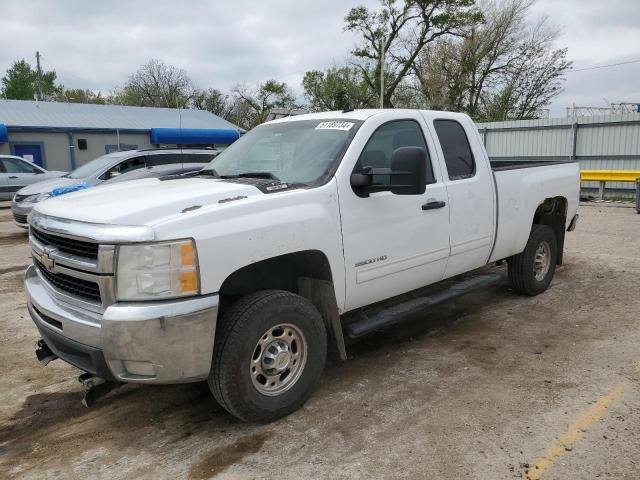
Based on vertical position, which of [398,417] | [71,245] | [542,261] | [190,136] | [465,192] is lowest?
[398,417]

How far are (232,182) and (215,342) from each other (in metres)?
1.13

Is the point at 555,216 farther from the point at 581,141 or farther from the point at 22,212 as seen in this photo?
the point at 581,141

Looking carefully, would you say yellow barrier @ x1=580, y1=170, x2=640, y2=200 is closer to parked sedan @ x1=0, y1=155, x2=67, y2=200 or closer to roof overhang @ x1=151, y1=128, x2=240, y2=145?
parked sedan @ x1=0, y1=155, x2=67, y2=200

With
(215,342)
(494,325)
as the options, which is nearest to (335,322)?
(215,342)

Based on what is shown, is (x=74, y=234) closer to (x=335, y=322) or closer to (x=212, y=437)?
(x=212, y=437)

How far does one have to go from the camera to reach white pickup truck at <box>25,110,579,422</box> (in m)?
2.77

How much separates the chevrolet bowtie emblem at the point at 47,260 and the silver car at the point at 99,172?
725cm

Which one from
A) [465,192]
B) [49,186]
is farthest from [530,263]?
[49,186]

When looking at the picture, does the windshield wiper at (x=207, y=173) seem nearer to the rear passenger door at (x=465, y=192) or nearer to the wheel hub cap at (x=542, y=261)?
the rear passenger door at (x=465, y=192)

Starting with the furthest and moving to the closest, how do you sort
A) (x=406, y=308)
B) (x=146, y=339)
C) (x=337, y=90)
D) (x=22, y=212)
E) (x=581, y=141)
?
(x=337, y=90) < (x=581, y=141) < (x=22, y=212) < (x=406, y=308) < (x=146, y=339)

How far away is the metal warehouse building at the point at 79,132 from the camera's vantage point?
85.3 feet

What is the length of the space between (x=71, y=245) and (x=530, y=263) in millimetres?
4653

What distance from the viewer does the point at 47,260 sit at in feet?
10.6

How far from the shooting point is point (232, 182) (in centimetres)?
357
